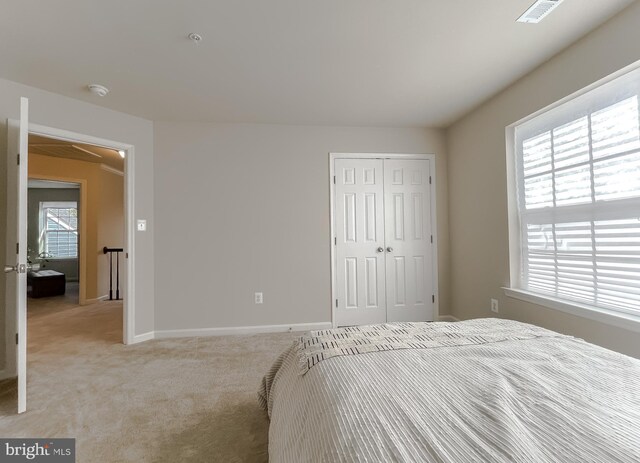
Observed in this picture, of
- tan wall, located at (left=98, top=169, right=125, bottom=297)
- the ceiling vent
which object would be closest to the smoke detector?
the ceiling vent

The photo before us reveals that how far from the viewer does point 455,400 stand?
0.91 meters

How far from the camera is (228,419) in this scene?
177 centimetres

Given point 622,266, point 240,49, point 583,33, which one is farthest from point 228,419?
point 583,33

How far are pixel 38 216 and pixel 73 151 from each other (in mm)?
4154

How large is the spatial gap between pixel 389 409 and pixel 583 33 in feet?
8.77

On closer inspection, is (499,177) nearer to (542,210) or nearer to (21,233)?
(542,210)

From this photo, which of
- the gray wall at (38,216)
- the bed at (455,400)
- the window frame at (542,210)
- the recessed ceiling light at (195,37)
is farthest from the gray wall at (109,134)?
the gray wall at (38,216)

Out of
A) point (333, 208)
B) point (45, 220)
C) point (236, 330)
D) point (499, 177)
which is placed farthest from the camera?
point (45, 220)

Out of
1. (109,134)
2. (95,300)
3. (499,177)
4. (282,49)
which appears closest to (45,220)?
(95,300)

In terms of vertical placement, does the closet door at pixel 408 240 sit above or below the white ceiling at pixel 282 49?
below

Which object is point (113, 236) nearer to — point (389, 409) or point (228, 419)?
point (228, 419)

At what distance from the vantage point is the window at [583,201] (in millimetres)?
1843

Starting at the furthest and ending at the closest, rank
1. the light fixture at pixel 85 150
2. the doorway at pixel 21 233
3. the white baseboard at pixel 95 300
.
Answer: the white baseboard at pixel 95 300 < the light fixture at pixel 85 150 < the doorway at pixel 21 233

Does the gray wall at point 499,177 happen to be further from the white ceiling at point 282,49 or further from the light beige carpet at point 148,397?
the light beige carpet at point 148,397
